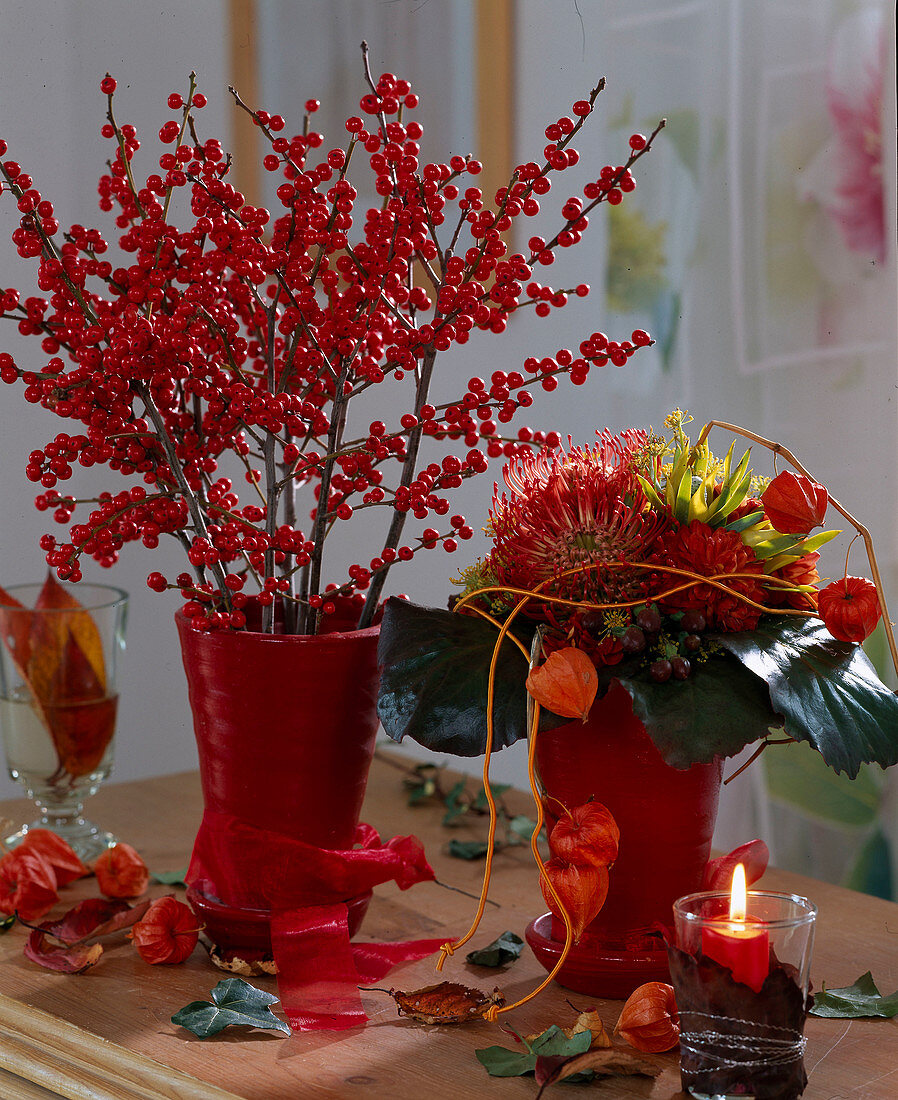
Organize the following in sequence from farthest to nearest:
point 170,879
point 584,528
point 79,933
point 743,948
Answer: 1. point 170,879
2. point 79,933
3. point 584,528
4. point 743,948

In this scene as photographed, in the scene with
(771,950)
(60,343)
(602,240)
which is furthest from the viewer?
(602,240)

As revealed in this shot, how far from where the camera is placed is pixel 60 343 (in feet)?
2.26

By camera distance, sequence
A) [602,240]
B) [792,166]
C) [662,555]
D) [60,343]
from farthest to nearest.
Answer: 1. [602,240]
2. [792,166]
3. [60,343]
4. [662,555]

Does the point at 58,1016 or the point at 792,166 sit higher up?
the point at 792,166

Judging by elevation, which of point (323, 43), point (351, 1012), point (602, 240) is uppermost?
point (323, 43)

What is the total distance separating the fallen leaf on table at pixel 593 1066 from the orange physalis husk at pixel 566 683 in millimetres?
145

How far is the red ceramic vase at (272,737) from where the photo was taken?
65 centimetres

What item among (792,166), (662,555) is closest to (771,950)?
(662,555)

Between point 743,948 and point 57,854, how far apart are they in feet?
1.62

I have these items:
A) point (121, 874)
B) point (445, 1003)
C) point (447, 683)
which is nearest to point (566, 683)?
point (447, 683)

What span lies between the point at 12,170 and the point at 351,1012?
46 cm

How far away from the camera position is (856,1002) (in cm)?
60

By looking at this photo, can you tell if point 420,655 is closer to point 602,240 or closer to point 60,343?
point 60,343

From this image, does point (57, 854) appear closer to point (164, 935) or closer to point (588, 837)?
point (164, 935)
